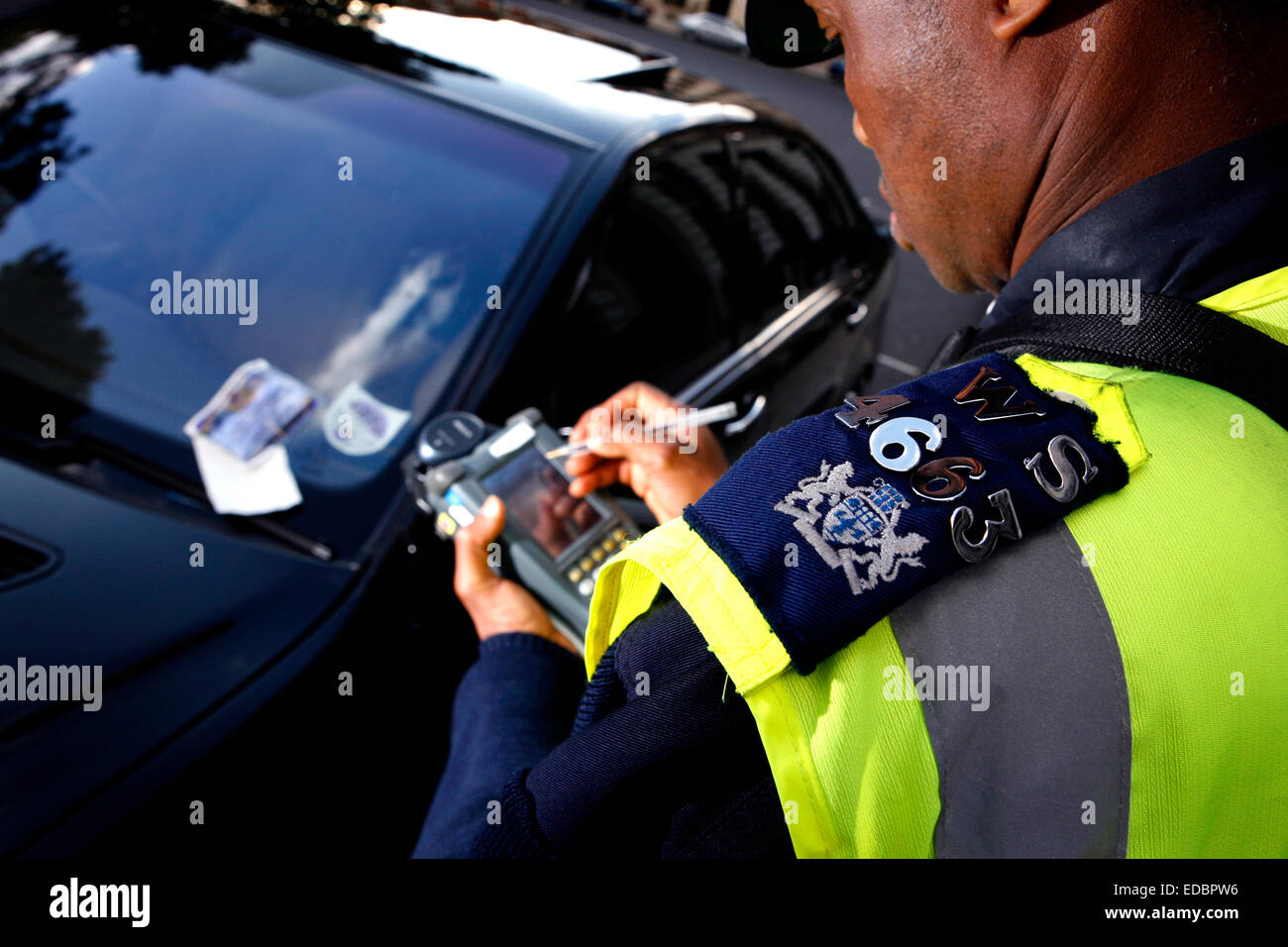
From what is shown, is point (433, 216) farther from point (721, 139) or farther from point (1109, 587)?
point (1109, 587)

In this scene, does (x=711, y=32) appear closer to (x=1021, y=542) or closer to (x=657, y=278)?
(x=657, y=278)

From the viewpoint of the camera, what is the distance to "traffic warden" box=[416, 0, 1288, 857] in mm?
628

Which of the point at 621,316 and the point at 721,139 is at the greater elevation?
the point at 721,139

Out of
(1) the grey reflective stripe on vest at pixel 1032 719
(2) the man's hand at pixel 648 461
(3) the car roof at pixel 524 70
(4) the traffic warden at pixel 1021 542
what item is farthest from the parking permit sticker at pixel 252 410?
(1) the grey reflective stripe on vest at pixel 1032 719

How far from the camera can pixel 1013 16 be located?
2.69ft

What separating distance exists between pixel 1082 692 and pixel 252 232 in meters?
1.88

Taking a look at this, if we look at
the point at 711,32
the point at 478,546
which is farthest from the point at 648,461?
the point at 711,32

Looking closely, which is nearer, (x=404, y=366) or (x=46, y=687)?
(x=46, y=687)

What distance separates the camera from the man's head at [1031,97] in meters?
0.79

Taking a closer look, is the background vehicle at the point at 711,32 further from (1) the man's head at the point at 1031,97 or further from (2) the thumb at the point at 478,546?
(1) the man's head at the point at 1031,97

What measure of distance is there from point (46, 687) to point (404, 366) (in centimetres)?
84

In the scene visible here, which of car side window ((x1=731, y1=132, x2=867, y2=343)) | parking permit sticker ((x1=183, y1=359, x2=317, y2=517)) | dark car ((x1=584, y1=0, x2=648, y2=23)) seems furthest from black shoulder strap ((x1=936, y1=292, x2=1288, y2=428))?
dark car ((x1=584, y1=0, x2=648, y2=23))
